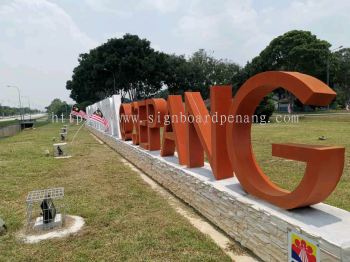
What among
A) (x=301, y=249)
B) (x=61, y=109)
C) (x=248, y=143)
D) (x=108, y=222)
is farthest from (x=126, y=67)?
(x=61, y=109)

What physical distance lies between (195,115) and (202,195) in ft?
5.29

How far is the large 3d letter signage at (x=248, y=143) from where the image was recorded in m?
3.61

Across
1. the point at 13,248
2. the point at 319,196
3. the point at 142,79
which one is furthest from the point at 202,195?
the point at 142,79

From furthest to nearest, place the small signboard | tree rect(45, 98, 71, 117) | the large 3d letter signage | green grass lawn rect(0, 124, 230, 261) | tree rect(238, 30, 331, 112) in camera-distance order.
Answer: tree rect(45, 98, 71, 117) < tree rect(238, 30, 331, 112) < green grass lawn rect(0, 124, 230, 261) < the large 3d letter signage < the small signboard

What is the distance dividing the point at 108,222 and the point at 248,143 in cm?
283

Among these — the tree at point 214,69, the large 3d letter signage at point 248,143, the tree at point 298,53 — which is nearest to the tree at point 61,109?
the tree at point 214,69

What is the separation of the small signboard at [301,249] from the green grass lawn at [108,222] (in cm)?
105

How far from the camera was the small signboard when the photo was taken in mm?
3146

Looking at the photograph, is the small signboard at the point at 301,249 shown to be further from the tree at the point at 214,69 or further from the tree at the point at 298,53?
the tree at the point at 214,69

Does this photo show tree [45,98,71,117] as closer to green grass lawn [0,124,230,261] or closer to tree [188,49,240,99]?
tree [188,49,240,99]

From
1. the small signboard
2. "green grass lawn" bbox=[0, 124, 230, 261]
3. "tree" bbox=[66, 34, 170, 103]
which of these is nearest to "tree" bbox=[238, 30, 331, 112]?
"tree" bbox=[66, 34, 170, 103]

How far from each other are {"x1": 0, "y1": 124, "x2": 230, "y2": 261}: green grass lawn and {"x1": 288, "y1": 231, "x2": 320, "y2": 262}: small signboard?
3.45ft

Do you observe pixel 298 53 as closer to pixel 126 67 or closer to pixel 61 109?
pixel 126 67

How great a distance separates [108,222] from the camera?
5.71m
